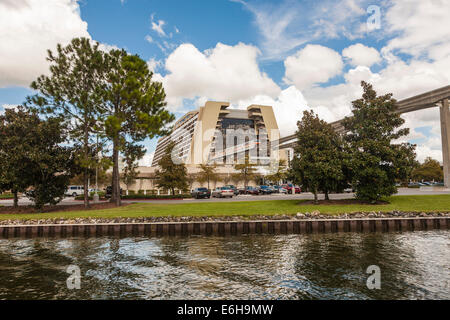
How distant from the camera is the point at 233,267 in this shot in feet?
36.1

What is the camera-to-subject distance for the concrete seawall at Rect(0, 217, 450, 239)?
1820cm

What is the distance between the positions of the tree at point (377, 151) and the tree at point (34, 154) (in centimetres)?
2539

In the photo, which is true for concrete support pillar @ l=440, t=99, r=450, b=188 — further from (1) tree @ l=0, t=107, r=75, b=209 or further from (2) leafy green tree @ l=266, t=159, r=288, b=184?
(1) tree @ l=0, t=107, r=75, b=209

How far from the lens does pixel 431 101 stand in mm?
48219

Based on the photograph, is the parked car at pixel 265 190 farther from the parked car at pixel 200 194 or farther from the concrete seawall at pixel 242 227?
the concrete seawall at pixel 242 227

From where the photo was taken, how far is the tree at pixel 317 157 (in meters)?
25.0

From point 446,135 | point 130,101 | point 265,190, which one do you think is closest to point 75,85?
point 130,101

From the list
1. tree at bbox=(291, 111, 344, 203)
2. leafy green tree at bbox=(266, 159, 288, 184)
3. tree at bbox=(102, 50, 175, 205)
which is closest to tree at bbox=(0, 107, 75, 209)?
tree at bbox=(102, 50, 175, 205)

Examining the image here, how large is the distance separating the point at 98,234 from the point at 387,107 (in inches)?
967

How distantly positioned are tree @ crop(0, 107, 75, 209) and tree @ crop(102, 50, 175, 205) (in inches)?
178

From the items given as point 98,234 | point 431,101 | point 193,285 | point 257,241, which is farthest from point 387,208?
point 431,101

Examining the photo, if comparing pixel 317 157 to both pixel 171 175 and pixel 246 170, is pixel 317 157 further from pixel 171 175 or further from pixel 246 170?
pixel 246 170

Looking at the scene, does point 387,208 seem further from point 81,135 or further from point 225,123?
point 225,123
